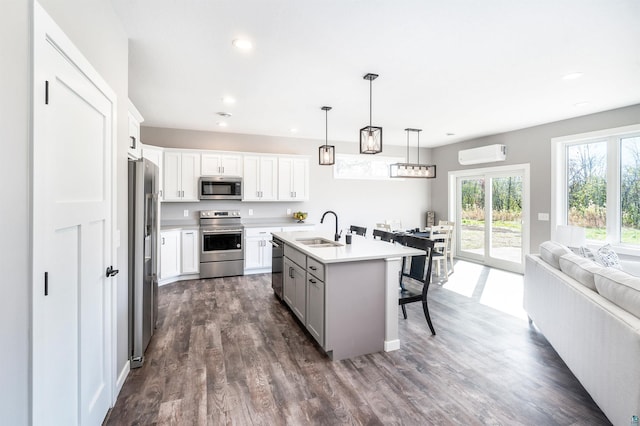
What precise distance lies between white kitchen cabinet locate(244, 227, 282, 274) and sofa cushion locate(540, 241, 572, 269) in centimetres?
406

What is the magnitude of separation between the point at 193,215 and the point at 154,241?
3005mm

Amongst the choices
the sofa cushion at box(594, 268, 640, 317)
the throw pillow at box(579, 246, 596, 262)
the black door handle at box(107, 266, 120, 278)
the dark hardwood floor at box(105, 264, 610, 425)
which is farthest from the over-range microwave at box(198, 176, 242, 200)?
the sofa cushion at box(594, 268, 640, 317)

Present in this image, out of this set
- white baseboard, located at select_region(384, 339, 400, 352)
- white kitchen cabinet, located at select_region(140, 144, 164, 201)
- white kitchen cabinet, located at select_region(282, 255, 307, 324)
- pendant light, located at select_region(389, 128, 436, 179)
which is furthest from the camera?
pendant light, located at select_region(389, 128, 436, 179)

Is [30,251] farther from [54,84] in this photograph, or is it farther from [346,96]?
[346,96]

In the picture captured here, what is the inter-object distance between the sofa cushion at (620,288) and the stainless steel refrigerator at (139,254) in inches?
128

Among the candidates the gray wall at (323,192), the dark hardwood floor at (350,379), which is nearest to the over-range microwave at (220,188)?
the gray wall at (323,192)

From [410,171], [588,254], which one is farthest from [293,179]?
[588,254]

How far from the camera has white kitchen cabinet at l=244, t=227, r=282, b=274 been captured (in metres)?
5.71

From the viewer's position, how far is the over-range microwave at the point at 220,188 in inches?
219

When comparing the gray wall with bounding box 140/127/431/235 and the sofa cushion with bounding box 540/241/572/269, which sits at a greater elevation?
the gray wall with bounding box 140/127/431/235

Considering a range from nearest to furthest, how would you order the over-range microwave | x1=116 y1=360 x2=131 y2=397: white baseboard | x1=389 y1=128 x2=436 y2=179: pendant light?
x1=116 y1=360 x2=131 y2=397: white baseboard, x1=389 y1=128 x2=436 y2=179: pendant light, the over-range microwave

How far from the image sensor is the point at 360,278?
9.09ft

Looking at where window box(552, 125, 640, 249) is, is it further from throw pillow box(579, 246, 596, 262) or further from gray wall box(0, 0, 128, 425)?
gray wall box(0, 0, 128, 425)

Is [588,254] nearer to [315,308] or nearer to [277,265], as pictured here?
[315,308]
